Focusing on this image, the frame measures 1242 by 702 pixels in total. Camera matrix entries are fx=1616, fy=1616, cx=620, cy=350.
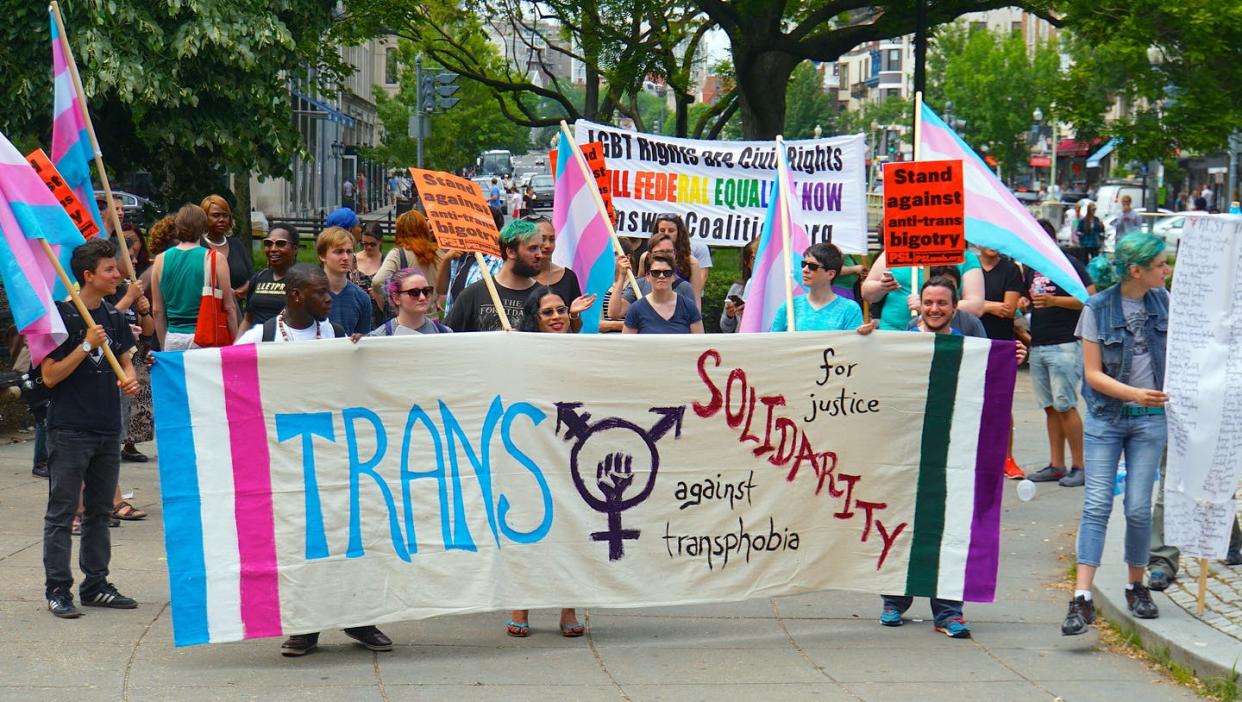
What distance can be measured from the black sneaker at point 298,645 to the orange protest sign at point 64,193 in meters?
2.84

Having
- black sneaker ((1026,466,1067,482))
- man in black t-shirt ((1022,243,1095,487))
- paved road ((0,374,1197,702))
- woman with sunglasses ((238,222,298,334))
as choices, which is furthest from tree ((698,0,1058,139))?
paved road ((0,374,1197,702))

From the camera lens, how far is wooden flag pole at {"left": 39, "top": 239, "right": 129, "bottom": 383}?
257 inches

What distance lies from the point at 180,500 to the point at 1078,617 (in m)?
3.61

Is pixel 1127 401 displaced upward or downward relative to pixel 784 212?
downward

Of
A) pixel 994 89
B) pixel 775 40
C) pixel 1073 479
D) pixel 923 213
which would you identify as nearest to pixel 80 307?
pixel 923 213

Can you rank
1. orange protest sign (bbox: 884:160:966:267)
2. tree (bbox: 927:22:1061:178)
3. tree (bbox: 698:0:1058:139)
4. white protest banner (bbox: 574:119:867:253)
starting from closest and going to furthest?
orange protest sign (bbox: 884:160:966:267)
white protest banner (bbox: 574:119:867:253)
tree (bbox: 698:0:1058:139)
tree (bbox: 927:22:1061:178)

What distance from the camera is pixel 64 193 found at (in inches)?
320

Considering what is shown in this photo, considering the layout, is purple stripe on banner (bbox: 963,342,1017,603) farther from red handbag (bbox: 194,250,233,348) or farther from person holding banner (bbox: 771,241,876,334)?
red handbag (bbox: 194,250,233,348)

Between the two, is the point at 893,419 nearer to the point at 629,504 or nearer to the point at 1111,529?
the point at 629,504

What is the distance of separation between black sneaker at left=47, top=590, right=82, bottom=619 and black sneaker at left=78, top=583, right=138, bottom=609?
168 millimetres

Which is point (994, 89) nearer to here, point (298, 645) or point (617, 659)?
point (617, 659)

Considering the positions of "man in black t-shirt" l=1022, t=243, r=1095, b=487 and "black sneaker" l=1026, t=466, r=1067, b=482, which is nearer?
"man in black t-shirt" l=1022, t=243, r=1095, b=487

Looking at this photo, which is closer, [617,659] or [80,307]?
[617,659]

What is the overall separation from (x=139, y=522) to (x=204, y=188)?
1059 cm
